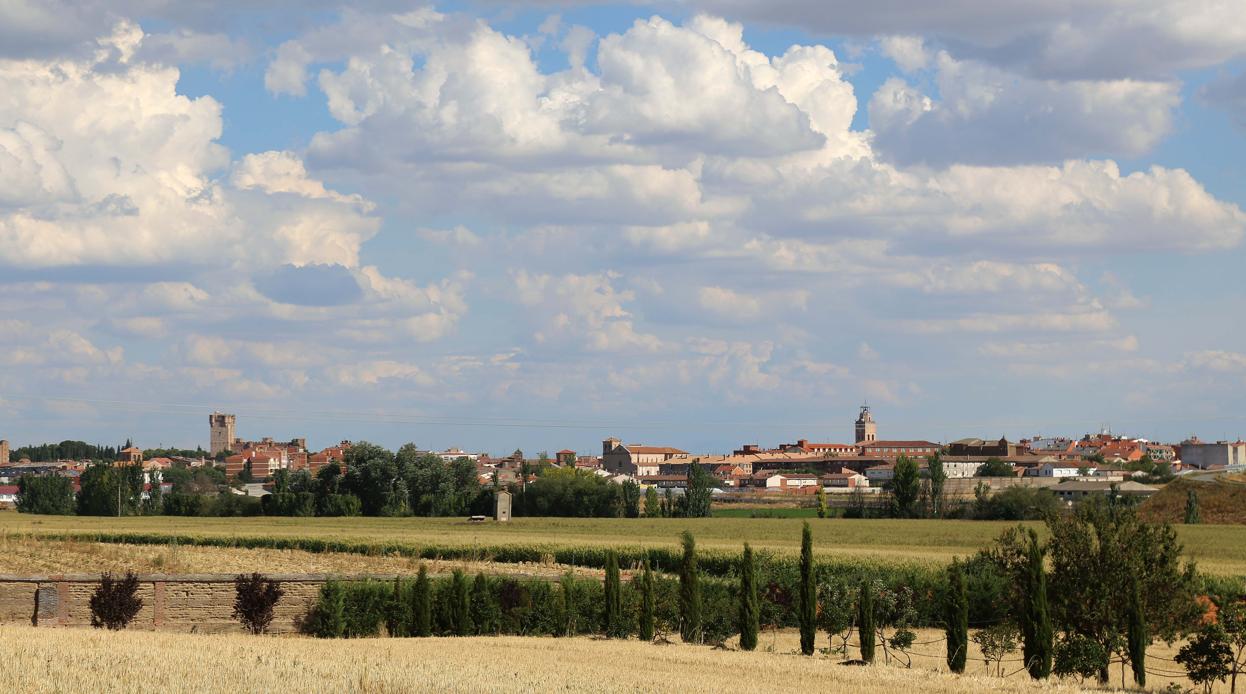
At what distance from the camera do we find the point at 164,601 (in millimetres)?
34656

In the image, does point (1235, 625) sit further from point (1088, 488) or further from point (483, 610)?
point (1088, 488)

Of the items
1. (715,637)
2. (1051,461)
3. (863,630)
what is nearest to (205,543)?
(715,637)

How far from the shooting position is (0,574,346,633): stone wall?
33531 millimetres

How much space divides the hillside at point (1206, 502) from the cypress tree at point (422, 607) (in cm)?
6512

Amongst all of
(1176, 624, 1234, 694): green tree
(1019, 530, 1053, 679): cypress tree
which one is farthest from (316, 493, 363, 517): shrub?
(1176, 624, 1234, 694): green tree

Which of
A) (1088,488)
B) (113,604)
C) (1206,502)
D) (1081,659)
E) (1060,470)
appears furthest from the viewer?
(1060,470)

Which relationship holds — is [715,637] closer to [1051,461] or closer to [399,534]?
[399,534]

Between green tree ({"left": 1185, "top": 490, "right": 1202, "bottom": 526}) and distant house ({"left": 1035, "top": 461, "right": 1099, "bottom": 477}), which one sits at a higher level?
distant house ({"left": 1035, "top": 461, "right": 1099, "bottom": 477})

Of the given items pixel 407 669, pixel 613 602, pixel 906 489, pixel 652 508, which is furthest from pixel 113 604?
pixel 652 508

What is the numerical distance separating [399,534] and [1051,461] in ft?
440

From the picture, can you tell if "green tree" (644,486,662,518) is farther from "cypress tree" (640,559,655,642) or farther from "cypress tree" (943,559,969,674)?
"cypress tree" (943,559,969,674)

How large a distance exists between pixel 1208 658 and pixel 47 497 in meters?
112

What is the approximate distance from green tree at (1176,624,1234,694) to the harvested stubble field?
67.0ft

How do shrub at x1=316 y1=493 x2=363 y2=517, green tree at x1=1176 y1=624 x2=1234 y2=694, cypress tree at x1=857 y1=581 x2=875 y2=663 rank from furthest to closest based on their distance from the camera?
shrub at x1=316 y1=493 x2=363 y2=517 < cypress tree at x1=857 y1=581 x2=875 y2=663 < green tree at x1=1176 y1=624 x2=1234 y2=694
